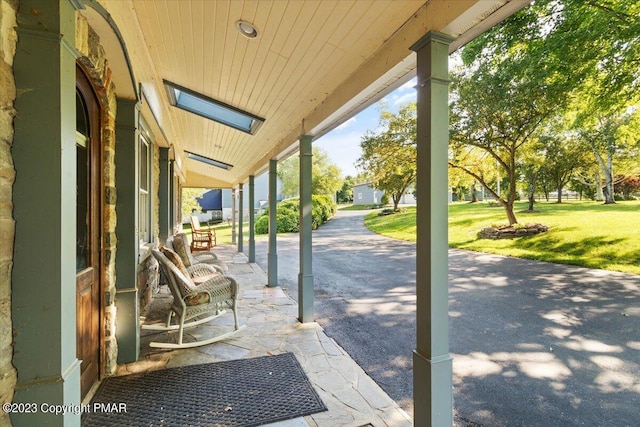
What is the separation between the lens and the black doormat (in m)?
2.20

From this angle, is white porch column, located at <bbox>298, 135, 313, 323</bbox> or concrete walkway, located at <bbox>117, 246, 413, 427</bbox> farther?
white porch column, located at <bbox>298, 135, 313, 323</bbox>

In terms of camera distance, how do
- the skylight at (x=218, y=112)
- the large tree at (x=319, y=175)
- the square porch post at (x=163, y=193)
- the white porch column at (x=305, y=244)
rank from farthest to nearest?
1. the large tree at (x=319, y=175)
2. the square porch post at (x=163, y=193)
3. the skylight at (x=218, y=112)
4. the white porch column at (x=305, y=244)

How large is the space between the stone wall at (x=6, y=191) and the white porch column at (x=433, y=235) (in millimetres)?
1782

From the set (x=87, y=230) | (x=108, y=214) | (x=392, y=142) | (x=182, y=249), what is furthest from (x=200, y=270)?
(x=392, y=142)

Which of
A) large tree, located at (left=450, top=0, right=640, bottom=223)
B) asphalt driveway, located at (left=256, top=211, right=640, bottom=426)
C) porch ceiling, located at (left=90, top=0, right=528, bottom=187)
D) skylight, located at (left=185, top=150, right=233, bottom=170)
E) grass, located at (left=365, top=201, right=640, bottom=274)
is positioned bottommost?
asphalt driveway, located at (left=256, top=211, right=640, bottom=426)

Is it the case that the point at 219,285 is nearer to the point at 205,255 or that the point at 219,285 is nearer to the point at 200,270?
the point at 200,270

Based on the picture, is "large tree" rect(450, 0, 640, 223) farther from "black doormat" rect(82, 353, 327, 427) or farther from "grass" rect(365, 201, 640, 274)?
"black doormat" rect(82, 353, 327, 427)

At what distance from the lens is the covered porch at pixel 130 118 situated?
123cm

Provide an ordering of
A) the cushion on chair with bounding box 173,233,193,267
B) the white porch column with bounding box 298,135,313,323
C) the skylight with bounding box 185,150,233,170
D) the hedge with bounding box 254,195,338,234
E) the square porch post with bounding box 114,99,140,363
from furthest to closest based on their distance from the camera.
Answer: the hedge with bounding box 254,195,338,234 < the skylight with bounding box 185,150,233,170 < the cushion on chair with bounding box 173,233,193,267 < the white porch column with bounding box 298,135,313,323 < the square porch post with bounding box 114,99,140,363

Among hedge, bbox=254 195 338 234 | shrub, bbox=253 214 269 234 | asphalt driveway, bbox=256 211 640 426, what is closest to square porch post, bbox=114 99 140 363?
asphalt driveway, bbox=256 211 640 426

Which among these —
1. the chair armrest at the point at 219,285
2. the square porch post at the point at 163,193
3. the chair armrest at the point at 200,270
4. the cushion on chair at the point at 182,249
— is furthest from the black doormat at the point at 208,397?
the square porch post at the point at 163,193

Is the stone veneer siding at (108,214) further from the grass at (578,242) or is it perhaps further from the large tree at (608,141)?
the large tree at (608,141)

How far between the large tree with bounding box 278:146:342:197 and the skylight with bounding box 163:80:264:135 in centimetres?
2066

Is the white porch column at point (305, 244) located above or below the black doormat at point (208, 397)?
above
